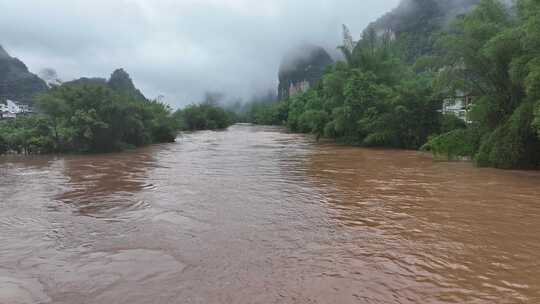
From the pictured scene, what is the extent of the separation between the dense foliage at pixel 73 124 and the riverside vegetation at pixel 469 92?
13.7 metres

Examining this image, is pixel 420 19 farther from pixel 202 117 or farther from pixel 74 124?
pixel 74 124

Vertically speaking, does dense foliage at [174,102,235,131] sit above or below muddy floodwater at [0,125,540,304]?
above

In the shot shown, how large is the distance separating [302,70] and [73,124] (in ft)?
369

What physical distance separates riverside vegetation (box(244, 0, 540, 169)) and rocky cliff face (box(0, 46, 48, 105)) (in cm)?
5690

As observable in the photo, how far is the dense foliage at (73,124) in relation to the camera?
71.1 ft

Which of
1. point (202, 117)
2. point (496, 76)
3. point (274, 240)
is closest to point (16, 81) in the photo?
point (202, 117)

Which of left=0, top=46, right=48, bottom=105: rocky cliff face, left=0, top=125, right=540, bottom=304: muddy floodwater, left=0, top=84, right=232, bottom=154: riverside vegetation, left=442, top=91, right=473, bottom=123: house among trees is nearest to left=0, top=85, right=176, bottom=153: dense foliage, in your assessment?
left=0, top=84, right=232, bottom=154: riverside vegetation

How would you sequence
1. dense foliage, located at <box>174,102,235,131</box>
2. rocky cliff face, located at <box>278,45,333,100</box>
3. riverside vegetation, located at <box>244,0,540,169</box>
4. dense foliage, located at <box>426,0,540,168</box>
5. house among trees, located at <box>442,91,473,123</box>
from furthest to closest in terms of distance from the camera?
rocky cliff face, located at <box>278,45,333,100</box>, dense foliage, located at <box>174,102,235,131</box>, house among trees, located at <box>442,91,473,123</box>, riverside vegetation, located at <box>244,0,540,169</box>, dense foliage, located at <box>426,0,540,168</box>

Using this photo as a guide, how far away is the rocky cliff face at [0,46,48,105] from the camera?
64.4 m

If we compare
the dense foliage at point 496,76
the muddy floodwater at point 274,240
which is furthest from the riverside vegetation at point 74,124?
the dense foliage at point 496,76

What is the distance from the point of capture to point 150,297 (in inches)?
173

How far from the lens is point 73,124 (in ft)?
71.5

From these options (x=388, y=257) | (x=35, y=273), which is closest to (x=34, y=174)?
(x=35, y=273)

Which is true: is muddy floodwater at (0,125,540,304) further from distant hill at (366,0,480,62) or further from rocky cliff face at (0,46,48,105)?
rocky cliff face at (0,46,48,105)
